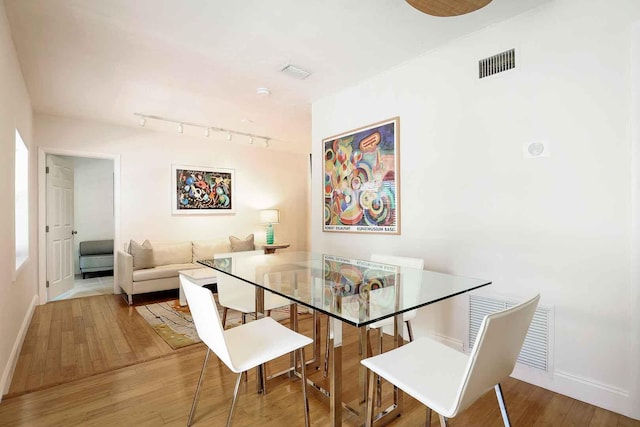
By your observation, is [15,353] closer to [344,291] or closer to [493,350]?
[344,291]

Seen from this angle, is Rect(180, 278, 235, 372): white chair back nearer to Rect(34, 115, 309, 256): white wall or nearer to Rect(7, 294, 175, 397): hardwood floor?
Rect(7, 294, 175, 397): hardwood floor

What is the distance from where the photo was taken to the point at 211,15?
206 centimetres

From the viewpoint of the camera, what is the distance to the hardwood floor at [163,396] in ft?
5.61

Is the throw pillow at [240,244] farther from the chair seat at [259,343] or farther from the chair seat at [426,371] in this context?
the chair seat at [426,371]

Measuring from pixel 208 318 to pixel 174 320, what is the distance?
235 centimetres

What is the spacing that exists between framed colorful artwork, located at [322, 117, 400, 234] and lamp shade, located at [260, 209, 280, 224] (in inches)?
91.2

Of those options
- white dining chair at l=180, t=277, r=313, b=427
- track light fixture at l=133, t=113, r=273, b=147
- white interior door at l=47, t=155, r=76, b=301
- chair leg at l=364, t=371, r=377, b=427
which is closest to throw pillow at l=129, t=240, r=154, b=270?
white interior door at l=47, t=155, r=76, b=301

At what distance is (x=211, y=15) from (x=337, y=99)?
5.21ft

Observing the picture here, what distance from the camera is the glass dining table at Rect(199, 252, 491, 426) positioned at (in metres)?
1.33

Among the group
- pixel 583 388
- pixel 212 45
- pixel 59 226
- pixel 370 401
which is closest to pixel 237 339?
pixel 370 401

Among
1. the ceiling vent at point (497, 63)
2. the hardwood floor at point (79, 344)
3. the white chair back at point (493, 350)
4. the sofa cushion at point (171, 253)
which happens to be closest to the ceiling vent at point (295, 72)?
the ceiling vent at point (497, 63)

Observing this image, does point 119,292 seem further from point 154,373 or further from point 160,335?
point 154,373

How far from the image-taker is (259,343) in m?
1.58

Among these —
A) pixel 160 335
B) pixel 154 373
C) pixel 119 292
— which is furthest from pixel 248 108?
pixel 119 292
